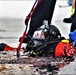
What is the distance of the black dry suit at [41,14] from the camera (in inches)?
170

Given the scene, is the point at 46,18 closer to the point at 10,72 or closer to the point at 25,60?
the point at 25,60

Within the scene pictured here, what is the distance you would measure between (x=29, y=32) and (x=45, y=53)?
674mm

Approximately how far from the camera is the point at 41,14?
4406 millimetres

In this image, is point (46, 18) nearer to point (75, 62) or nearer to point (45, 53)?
point (45, 53)

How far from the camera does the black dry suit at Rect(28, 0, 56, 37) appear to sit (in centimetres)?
432

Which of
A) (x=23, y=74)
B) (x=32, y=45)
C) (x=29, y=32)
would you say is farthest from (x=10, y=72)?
(x=29, y=32)

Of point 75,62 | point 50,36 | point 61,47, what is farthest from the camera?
point 50,36

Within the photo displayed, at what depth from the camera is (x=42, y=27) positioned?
14.0 ft

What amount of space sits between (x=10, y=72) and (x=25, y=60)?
340 mm

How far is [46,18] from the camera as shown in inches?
177

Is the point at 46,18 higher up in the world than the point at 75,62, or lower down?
higher up

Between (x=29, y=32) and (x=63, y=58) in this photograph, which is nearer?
(x=63, y=58)

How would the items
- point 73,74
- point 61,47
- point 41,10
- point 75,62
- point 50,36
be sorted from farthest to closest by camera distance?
point 41,10 < point 50,36 < point 61,47 < point 75,62 < point 73,74

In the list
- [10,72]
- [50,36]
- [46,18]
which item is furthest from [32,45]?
[10,72]
